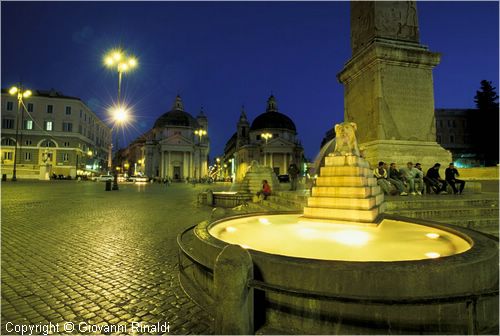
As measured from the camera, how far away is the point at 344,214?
5641 millimetres

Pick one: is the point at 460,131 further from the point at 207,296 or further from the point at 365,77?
the point at 207,296

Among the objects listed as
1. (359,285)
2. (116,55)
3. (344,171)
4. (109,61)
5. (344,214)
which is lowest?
(359,285)

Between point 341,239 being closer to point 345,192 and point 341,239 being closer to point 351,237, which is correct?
point 351,237

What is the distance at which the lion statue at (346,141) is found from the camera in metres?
6.17

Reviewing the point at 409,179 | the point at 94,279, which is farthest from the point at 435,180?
the point at 94,279

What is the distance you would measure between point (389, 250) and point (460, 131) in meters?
84.5

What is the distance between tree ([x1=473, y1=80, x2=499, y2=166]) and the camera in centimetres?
5228

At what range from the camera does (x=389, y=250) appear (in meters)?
3.82

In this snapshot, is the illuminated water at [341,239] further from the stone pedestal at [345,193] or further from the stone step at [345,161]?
the stone step at [345,161]

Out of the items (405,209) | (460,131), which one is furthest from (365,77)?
(460,131)

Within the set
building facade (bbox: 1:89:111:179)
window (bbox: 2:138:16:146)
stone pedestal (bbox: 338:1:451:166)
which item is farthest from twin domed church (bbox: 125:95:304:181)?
stone pedestal (bbox: 338:1:451:166)

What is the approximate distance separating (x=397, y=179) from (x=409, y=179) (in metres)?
0.36

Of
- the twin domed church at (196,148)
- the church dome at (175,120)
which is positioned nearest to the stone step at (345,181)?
the twin domed church at (196,148)

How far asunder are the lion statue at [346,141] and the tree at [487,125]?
6295 cm
